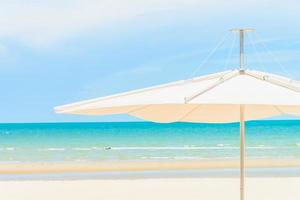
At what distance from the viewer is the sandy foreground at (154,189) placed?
12.1 metres

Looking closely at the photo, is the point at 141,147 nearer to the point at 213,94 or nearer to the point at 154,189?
the point at 154,189

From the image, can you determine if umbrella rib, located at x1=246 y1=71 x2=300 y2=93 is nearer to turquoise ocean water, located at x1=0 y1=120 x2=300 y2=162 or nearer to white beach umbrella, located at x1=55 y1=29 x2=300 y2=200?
white beach umbrella, located at x1=55 y1=29 x2=300 y2=200

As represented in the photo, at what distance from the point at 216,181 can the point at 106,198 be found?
3.64m

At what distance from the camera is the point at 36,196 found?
12180mm

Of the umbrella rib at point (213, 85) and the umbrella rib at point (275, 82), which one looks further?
the umbrella rib at point (275, 82)

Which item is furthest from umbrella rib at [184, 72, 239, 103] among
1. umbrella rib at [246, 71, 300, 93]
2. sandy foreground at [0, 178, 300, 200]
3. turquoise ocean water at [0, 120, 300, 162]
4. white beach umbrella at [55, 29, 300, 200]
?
turquoise ocean water at [0, 120, 300, 162]

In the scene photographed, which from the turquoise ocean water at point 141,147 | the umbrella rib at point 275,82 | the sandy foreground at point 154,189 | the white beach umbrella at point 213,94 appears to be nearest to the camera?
the white beach umbrella at point 213,94

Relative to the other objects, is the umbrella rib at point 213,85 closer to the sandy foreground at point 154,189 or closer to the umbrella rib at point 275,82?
the umbrella rib at point 275,82

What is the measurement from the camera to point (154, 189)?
1320 centimetres

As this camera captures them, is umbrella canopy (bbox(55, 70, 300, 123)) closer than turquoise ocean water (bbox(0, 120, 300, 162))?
A: Yes

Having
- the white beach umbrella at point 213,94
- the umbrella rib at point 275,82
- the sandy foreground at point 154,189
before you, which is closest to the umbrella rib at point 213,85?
the white beach umbrella at point 213,94

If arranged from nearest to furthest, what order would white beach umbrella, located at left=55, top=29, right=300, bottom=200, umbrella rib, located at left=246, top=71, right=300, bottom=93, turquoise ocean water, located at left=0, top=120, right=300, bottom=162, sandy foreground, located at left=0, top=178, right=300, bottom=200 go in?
white beach umbrella, located at left=55, top=29, right=300, bottom=200, umbrella rib, located at left=246, top=71, right=300, bottom=93, sandy foreground, located at left=0, top=178, right=300, bottom=200, turquoise ocean water, located at left=0, top=120, right=300, bottom=162

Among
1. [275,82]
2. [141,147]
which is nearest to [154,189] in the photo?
[275,82]

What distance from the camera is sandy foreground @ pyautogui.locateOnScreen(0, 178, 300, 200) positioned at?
12.1 metres
